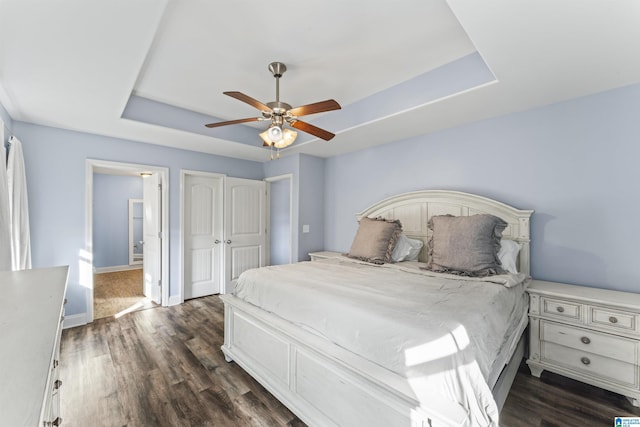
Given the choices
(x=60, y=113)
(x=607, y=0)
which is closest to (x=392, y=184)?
(x=607, y=0)

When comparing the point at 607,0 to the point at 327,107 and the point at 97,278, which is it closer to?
the point at 327,107

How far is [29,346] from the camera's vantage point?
832 millimetres

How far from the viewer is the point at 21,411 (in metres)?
0.55

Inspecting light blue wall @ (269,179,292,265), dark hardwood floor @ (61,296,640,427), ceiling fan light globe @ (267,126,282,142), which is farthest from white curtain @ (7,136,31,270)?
light blue wall @ (269,179,292,265)

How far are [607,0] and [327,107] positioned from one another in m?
1.57

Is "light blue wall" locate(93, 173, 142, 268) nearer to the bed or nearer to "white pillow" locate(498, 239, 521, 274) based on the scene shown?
the bed

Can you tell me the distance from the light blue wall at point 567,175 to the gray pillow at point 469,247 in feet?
1.78

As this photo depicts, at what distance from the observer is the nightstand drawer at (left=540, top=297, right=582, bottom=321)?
6.72 feet

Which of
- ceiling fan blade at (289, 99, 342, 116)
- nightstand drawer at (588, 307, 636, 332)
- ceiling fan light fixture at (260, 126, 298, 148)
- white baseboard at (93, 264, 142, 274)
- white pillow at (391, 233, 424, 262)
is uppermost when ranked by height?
ceiling fan blade at (289, 99, 342, 116)

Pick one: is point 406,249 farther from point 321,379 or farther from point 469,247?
point 321,379

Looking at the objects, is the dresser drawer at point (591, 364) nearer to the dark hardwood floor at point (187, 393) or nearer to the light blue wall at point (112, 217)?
the dark hardwood floor at point (187, 393)

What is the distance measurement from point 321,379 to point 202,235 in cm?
336

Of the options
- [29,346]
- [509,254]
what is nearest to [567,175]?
[509,254]

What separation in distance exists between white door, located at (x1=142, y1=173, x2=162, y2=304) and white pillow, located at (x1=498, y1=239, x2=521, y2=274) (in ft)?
14.1
